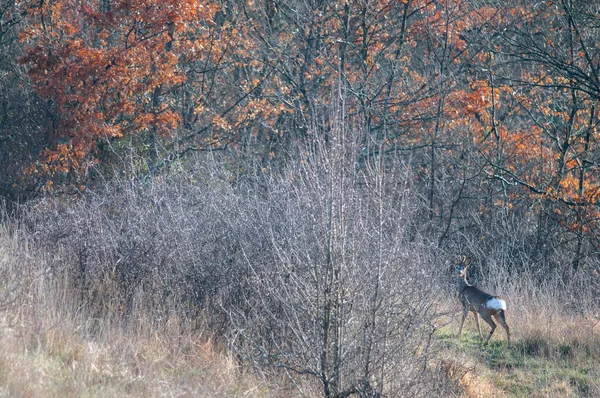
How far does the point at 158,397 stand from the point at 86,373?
1.85 feet

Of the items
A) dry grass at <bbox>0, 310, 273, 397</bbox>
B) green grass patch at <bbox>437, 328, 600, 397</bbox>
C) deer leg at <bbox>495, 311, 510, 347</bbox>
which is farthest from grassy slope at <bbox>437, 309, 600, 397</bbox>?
dry grass at <bbox>0, 310, 273, 397</bbox>

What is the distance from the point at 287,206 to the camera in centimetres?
769

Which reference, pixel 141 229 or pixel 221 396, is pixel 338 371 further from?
pixel 141 229

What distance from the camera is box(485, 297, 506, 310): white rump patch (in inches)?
358

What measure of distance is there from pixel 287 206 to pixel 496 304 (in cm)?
309

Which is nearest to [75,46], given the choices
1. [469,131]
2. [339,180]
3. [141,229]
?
[141,229]

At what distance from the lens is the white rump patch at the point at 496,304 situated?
29.8 feet

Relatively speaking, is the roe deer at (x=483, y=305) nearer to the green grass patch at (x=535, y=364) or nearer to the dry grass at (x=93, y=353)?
the green grass patch at (x=535, y=364)

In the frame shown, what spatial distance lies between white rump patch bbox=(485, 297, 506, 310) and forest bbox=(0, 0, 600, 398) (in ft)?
1.70

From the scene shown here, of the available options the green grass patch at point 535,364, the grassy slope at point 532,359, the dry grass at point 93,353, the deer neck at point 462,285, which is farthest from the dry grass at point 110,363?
the deer neck at point 462,285

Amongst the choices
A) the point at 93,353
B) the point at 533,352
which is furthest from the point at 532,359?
the point at 93,353

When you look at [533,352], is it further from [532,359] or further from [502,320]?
[502,320]

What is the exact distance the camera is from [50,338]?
6.18 meters

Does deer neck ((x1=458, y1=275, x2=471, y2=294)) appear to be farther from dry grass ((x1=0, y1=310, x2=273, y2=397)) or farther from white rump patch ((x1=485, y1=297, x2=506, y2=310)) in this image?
dry grass ((x1=0, y1=310, x2=273, y2=397))
